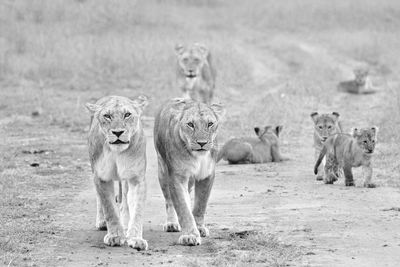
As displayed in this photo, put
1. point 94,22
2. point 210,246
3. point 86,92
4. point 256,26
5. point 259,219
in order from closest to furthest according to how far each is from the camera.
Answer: point 210,246 → point 259,219 → point 86,92 → point 94,22 → point 256,26

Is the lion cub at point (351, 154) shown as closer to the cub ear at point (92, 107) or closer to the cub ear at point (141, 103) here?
the cub ear at point (141, 103)

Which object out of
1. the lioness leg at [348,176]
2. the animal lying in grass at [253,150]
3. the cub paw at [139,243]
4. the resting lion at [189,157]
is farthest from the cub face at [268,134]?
the cub paw at [139,243]

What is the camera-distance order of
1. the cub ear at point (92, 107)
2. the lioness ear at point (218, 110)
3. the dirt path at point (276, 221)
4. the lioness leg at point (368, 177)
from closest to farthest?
the dirt path at point (276, 221) → the cub ear at point (92, 107) → the lioness ear at point (218, 110) → the lioness leg at point (368, 177)

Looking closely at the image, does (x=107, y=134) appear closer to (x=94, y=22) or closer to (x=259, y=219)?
(x=259, y=219)

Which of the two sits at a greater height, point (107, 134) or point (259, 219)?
point (107, 134)

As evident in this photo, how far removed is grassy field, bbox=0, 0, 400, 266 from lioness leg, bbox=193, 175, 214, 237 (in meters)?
0.46

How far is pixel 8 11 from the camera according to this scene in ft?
81.5

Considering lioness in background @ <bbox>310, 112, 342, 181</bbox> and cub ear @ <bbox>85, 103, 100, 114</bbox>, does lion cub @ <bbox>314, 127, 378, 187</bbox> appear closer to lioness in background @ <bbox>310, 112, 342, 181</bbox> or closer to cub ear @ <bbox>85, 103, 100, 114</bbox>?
lioness in background @ <bbox>310, 112, 342, 181</bbox>

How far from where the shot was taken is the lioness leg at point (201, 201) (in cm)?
692

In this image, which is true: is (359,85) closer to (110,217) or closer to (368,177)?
(368,177)

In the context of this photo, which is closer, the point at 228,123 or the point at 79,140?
the point at 79,140

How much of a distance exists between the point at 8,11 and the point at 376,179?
16647 millimetres

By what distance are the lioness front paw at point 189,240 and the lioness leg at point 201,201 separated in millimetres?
325

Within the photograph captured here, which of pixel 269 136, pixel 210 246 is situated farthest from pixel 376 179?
pixel 210 246
